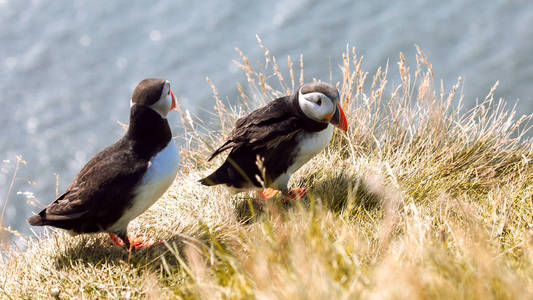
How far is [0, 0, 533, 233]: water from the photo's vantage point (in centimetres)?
997

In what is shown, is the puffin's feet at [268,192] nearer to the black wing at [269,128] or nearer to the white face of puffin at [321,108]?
the black wing at [269,128]

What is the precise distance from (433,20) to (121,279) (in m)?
8.65

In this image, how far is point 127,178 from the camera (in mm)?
3686

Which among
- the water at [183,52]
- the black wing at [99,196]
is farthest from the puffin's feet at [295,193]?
the water at [183,52]

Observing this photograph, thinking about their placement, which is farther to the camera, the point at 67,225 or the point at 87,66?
the point at 87,66

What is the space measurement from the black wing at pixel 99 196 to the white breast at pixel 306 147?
1074 millimetres

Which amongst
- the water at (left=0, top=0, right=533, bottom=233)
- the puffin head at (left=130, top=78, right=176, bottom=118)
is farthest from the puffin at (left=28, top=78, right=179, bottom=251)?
the water at (left=0, top=0, right=533, bottom=233)

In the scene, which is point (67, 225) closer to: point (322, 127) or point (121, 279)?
point (121, 279)

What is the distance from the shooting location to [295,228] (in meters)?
3.53

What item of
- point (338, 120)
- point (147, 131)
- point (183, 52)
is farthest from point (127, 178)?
point (183, 52)

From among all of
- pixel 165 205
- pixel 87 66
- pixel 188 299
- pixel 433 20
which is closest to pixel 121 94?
pixel 87 66

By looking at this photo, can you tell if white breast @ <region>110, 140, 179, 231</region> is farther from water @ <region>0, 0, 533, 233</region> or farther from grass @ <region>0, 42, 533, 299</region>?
water @ <region>0, 0, 533, 233</region>

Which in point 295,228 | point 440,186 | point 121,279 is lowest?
point 440,186

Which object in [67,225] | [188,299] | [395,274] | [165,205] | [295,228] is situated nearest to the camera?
[395,274]
